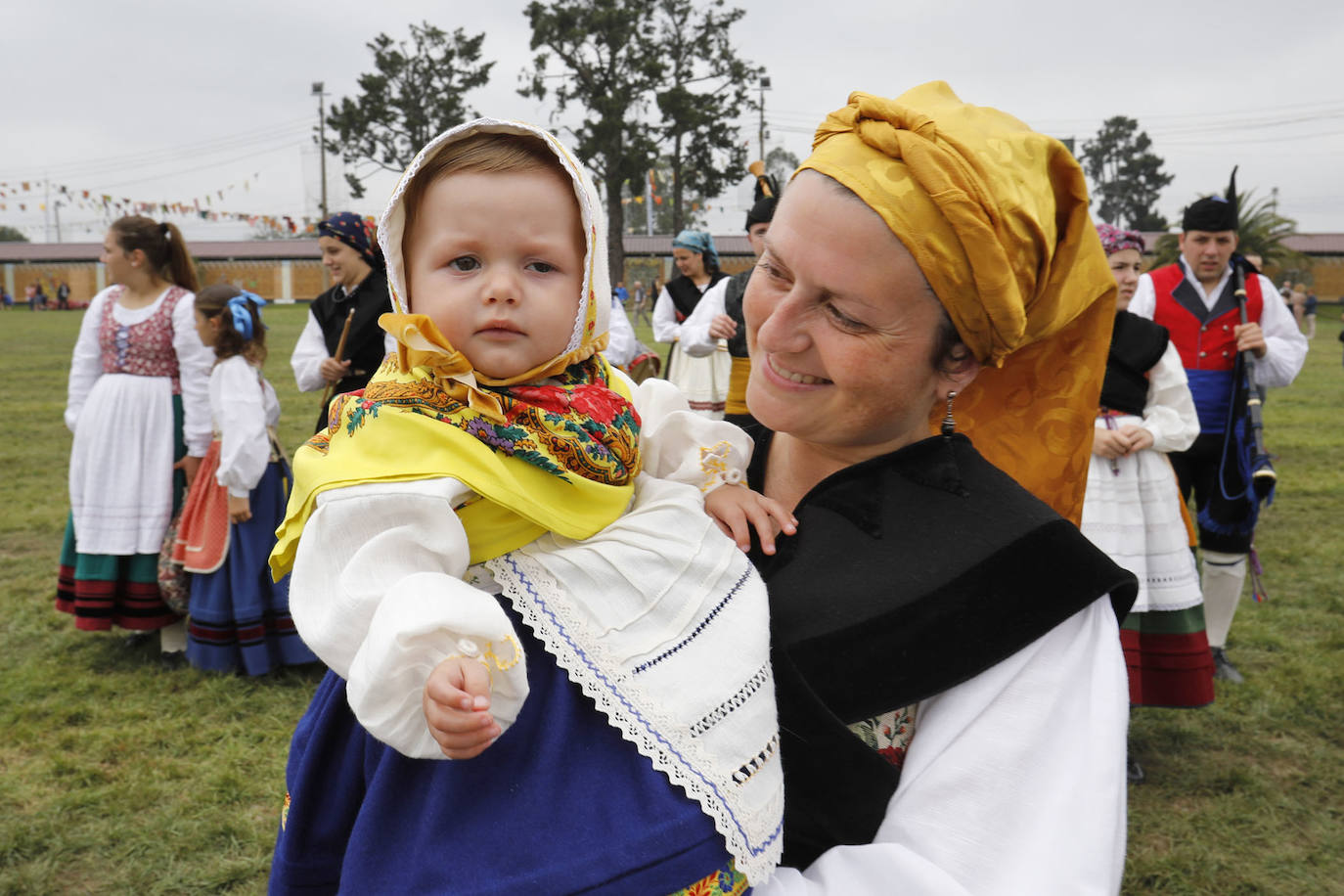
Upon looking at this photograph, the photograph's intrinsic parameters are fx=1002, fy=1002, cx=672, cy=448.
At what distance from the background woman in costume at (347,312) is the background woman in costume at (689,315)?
8.89ft

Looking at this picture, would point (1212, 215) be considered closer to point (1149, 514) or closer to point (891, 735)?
point (1149, 514)

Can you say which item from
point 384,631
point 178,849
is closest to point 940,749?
point 384,631

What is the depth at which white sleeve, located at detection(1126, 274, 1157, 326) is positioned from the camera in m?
5.21

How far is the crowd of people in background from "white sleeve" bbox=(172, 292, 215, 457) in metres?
3.92

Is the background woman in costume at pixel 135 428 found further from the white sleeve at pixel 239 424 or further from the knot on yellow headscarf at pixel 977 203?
the knot on yellow headscarf at pixel 977 203

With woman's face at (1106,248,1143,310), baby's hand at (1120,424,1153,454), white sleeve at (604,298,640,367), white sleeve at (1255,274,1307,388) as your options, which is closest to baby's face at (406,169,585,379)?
baby's hand at (1120,424,1153,454)

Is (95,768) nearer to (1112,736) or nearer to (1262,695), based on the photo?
(1112,736)

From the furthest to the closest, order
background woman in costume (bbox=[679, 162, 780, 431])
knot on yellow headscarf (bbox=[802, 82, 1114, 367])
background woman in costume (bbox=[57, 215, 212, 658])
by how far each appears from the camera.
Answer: background woman in costume (bbox=[679, 162, 780, 431])
background woman in costume (bbox=[57, 215, 212, 658])
knot on yellow headscarf (bbox=[802, 82, 1114, 367])

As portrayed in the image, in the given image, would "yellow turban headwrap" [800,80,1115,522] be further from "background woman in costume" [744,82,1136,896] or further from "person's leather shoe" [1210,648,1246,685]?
"person's leather shoe" [1210,648,1246,685]

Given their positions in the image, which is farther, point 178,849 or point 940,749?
point 178,849

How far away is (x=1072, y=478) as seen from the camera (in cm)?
154

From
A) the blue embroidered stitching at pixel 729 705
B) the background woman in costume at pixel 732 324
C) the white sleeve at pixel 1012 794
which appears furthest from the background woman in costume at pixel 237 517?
the white sleeve at pixel 1012 794

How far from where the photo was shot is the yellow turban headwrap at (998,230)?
1222 mm

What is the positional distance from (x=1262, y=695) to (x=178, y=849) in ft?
15.6
